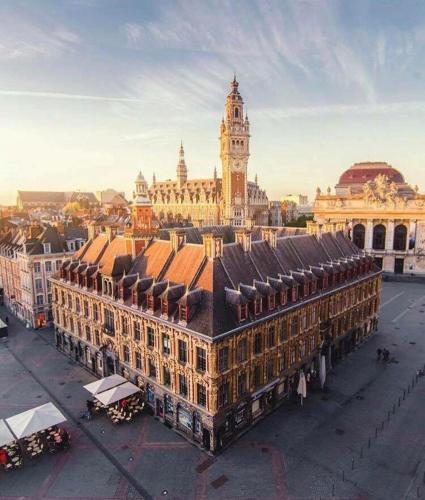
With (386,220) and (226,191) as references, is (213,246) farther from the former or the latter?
(226,191)

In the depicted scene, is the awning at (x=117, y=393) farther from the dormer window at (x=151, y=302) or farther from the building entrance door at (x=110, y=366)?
the dormer window at (x=151, y=302)

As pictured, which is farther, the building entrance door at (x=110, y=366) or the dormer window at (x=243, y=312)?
the building entrance door at (x=110, y=366)

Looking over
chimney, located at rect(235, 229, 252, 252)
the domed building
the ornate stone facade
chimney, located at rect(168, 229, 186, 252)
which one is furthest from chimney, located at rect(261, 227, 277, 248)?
the domed building

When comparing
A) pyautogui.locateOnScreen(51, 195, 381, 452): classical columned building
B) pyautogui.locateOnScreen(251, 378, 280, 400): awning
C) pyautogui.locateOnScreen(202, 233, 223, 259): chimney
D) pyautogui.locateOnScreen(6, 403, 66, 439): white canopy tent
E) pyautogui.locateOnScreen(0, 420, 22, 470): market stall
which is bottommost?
pyautogui.locateOnScreen(0, 420, 22, 470): market stall

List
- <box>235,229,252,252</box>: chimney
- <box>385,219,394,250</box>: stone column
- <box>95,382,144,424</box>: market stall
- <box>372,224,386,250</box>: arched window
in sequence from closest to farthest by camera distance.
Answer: <box>95,382,144,424</box>: market stall → <box>235,229,252,252</box>: chimney → <box>385,219,394,250</box>: stone column → <box>372,224,386,250</box>: arched window

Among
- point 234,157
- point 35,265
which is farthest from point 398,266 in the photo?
point 35,265

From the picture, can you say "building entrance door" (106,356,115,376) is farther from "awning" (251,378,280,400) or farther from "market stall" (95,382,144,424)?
"awning" (251,378,280,400)

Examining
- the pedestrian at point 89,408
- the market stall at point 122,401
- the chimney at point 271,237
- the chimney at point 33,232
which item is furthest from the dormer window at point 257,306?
the chimney at point 33,232

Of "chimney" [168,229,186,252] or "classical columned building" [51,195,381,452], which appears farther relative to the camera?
"chimney" [168,229,186,252]
